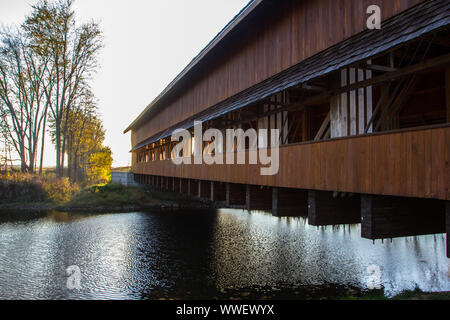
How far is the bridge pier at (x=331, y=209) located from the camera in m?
6.41

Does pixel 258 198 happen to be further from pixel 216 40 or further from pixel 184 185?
pixel 184 185

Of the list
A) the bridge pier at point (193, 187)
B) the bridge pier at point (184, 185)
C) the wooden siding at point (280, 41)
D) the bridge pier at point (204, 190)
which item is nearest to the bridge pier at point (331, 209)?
the wooden siding at point (280, 41)

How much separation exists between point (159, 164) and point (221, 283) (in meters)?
11.7

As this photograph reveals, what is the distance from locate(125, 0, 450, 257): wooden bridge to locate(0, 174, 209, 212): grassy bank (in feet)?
51.3

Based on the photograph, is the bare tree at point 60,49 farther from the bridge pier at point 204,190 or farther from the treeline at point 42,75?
the bridge pier at point 204,190

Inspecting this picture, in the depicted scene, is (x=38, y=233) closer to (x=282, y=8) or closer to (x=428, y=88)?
(x=282, y=8)

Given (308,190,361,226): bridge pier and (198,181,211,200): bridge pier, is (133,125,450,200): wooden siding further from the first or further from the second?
(198,181,211,200): bridge pier

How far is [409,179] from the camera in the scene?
450 cm

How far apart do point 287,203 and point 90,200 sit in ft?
69.6

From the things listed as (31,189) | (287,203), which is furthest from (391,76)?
(31,189)

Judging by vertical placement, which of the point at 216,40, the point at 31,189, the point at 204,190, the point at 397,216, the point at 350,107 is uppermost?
the point at 216,40

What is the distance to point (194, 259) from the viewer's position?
38.8ft

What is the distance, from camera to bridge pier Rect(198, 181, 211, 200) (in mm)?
13359

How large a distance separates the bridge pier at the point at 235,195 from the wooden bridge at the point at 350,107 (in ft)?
0.12
